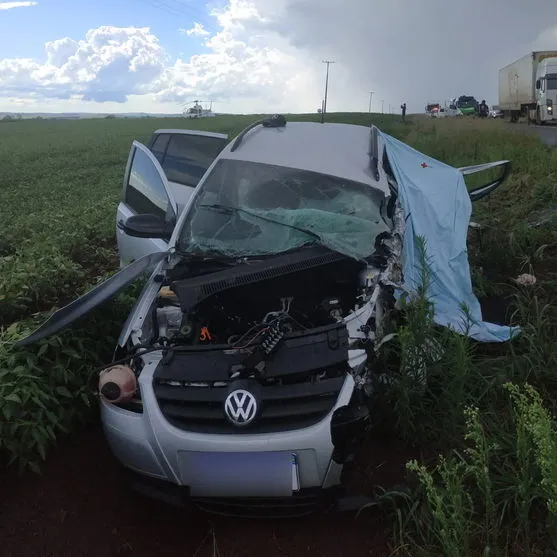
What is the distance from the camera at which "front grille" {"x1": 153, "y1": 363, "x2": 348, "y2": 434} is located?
2551 millimetres

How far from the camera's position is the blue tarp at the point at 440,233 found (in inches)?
159

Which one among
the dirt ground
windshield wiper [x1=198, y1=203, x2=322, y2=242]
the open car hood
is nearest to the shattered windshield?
windshield wiper [x1=198, y1=203, x2=322, y2=242]

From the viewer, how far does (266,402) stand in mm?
2586

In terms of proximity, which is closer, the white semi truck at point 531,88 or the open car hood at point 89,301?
the open car hood at point 89,301

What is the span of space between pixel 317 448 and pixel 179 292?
114 cm

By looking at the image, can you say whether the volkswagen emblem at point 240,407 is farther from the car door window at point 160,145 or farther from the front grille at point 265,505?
the car door window at point 160,145

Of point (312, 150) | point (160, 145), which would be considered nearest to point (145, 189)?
point (160, 145)

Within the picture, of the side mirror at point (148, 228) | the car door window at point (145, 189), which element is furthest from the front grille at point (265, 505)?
the car door window at point (145, 189)

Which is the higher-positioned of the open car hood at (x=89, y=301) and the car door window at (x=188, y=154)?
the car door window at (x=188, y=154)

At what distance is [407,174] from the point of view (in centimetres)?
492

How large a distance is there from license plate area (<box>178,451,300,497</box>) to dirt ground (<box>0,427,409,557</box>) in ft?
0.90

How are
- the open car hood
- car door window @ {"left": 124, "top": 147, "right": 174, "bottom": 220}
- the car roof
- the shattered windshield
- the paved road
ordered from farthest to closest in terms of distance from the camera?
the paved road → car door window @ {"left": 124, "top": 147, "right": 174, "bottom": 220} → the car roof → the shattered windshield → the open car hood

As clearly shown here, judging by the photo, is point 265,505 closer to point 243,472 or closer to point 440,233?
point 243,472

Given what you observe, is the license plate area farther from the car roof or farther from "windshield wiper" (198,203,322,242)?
the car roof
